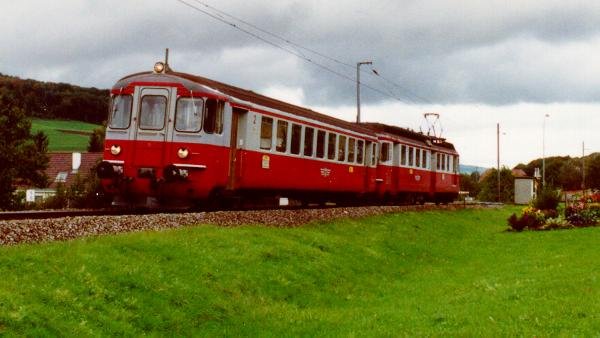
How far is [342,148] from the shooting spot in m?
28.2

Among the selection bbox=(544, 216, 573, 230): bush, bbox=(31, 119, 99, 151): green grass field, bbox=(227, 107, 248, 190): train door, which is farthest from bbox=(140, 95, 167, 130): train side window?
bbox=(31, 119, 99, 151): green grass field

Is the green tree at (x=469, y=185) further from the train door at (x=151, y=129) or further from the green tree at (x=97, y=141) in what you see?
the train door at (x=151, y=129)

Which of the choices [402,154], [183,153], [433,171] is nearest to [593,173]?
[433,171]

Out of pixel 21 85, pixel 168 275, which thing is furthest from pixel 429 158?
pixel 21 85

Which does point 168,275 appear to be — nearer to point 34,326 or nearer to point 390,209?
point 34,326

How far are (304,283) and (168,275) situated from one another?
3.36m

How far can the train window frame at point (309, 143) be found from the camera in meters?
24.2

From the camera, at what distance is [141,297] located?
10.4m

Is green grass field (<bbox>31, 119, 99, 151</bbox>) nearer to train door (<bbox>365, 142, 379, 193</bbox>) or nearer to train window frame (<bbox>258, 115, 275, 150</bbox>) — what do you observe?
train door (<bbox>365, 142, 379, 193</bbox>)

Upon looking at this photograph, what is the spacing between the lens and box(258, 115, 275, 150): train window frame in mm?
21062

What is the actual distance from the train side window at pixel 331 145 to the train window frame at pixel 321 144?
0.44 m

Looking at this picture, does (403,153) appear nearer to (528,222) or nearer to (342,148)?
(528,222)

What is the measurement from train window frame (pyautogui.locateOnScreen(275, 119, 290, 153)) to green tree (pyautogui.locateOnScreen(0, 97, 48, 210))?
85.7ft

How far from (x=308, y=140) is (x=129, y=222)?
10.2 m
